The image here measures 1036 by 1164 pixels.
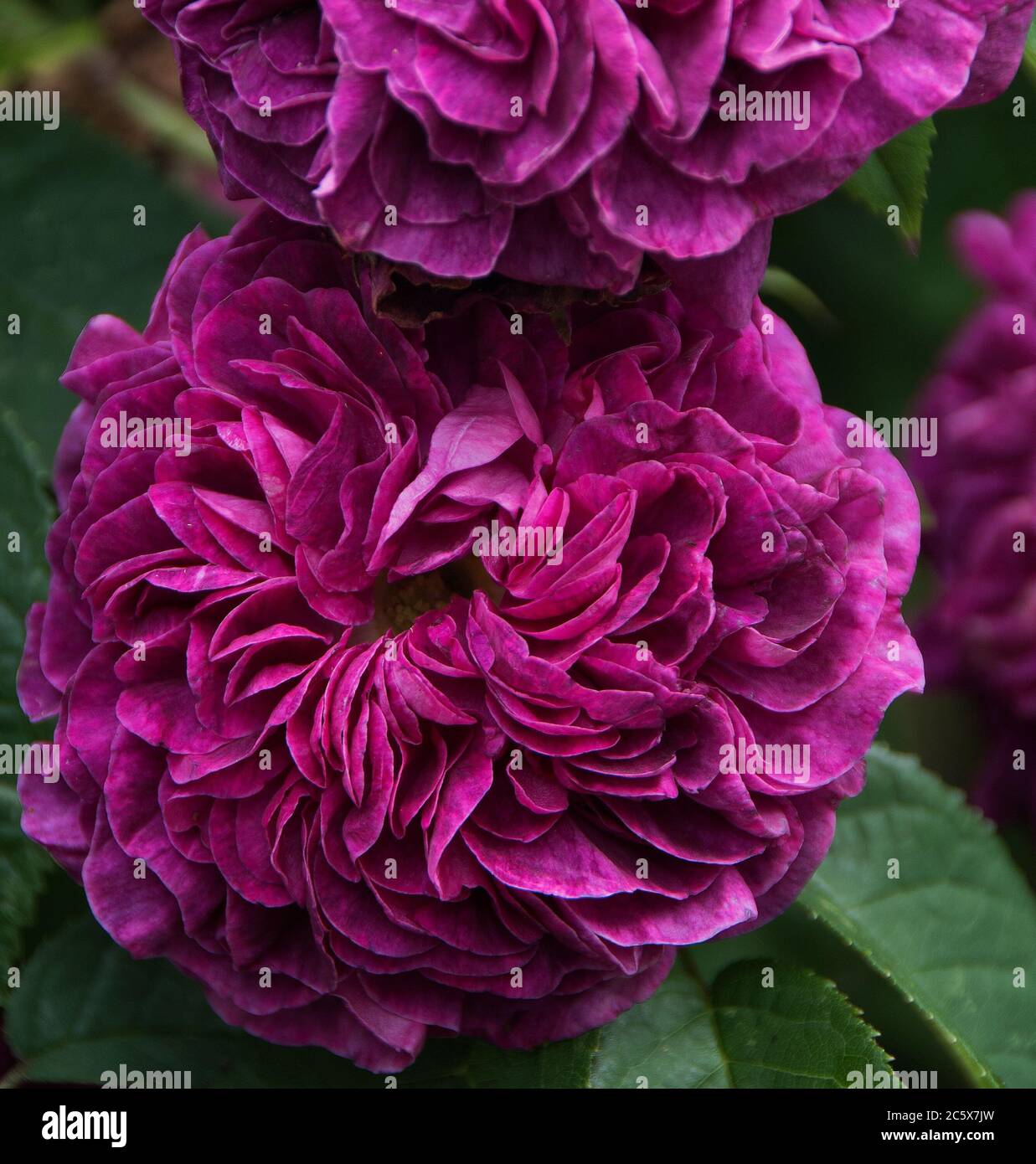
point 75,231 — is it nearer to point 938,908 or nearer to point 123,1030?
point 123,1030

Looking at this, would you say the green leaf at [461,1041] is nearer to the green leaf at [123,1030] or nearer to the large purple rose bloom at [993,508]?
the green leaf at [123,1030]

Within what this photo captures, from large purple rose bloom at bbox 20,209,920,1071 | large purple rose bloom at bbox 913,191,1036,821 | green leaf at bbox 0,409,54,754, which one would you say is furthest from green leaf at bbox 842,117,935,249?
green leaf at bbox 0,409,54,754

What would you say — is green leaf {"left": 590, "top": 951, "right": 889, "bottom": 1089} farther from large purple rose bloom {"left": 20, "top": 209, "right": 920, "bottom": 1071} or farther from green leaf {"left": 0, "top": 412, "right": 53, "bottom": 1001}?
green leaf {"left": 0, "top": 412, "right": 53, "bottom": 1001}

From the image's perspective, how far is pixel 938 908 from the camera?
89 cm

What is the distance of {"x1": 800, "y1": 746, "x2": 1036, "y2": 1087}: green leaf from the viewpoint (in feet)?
2.70

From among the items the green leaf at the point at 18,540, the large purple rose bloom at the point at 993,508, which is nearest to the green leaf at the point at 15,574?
the green leaf at the point at 18,540

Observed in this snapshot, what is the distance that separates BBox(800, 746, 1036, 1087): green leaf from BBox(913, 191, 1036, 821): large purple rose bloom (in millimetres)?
199

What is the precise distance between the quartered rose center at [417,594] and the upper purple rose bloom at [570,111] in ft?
0.68

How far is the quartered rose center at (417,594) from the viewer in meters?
0.70

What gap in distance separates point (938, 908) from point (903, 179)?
0.48 m
